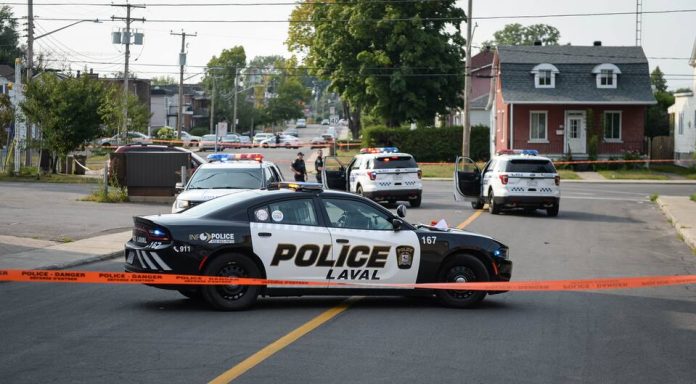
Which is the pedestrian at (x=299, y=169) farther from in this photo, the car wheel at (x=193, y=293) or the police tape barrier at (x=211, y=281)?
the police tape barrier at (x=211, y=281)

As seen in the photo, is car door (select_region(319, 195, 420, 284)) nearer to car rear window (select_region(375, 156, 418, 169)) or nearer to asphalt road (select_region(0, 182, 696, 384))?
asphalt road (select_region(0, 182, 696, 384))

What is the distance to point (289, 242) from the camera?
11.5 m

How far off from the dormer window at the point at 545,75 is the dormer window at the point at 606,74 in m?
2.46

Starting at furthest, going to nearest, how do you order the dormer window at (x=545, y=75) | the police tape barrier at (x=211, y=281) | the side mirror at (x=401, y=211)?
the dormer window at (x=545, y=75)
the side mirror at (x=401, y=211)
the police tape barrier at (x=211, y=281)

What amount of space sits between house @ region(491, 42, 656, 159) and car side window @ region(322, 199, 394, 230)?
47.8 metres

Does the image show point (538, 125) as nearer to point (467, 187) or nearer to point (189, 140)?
point (467, 187)

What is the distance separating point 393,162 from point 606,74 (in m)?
33.1

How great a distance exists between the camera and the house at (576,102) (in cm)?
5869

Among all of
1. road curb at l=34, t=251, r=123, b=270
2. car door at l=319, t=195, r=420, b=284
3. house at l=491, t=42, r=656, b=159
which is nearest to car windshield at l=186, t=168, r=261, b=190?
road curb at l=34, t=251, r=123, b=270

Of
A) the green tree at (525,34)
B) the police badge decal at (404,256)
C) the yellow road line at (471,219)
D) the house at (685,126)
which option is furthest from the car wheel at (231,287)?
the green tree at (525,34)

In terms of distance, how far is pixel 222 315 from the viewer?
1110 cm

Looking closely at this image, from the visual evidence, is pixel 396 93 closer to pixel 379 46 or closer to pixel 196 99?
pixel 379 46

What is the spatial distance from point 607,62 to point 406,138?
1328cm

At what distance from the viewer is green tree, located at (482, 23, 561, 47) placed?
153m
